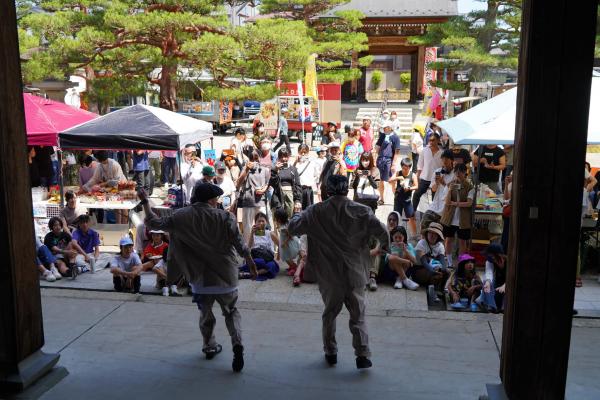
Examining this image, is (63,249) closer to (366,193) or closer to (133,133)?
(133,133)

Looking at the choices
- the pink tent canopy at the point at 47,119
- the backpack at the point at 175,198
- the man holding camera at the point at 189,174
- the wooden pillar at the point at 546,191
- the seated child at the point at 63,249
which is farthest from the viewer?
the man holding camera at the point at 189,174

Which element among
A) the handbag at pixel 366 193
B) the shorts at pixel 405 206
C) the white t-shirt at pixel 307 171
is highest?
the white t-shirt at pixel 307 171

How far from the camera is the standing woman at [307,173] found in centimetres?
1029

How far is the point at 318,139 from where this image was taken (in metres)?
22.7

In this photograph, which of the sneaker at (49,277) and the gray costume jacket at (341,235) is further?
the sneaker at (49,277)

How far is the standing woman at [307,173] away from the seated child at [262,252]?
1.92 meters

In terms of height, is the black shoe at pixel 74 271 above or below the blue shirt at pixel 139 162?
below

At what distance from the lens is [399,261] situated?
24.5 ft

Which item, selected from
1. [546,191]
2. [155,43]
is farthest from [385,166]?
[546,191]

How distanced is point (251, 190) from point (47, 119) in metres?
3.82

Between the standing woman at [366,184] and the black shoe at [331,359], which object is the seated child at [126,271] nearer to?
the black shoe at [331,359]

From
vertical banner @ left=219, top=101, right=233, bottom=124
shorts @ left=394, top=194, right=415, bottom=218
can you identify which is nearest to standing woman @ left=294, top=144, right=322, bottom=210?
shorts @ left=394, top=194, right=415, bottom=218

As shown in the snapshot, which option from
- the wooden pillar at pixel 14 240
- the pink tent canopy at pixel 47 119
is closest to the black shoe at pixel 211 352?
the wooden pillar at pixel 14 240

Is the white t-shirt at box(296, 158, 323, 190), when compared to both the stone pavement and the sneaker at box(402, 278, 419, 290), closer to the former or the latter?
the sneaker at box(402, 278, 419, 290)
